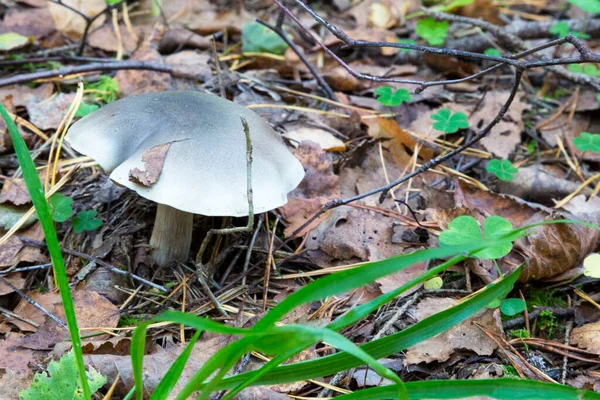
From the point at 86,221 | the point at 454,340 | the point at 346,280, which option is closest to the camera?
the point at 346,280

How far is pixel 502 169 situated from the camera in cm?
260

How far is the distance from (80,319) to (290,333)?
3.38ft

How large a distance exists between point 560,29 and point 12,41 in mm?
3319

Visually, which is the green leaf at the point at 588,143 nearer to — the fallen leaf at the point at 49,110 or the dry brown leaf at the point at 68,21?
the fallen leaf at the point at 49,110

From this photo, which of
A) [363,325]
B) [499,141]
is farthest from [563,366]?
[499,141]

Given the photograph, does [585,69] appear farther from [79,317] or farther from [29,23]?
[29,23]

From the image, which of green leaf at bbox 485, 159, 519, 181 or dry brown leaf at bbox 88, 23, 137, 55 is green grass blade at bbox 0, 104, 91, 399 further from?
dry brown leaf at bbox 88, 23, 137, 55

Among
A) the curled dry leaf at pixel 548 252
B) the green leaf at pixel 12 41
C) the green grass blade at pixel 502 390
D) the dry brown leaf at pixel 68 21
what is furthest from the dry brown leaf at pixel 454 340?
the dry brown leaf at pixel 68 21

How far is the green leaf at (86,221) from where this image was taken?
2.23 meters

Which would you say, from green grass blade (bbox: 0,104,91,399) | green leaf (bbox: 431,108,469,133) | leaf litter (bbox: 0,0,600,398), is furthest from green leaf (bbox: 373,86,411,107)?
green grass blade (bbox: 0,104,91,399)

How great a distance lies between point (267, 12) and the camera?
412 centimetres

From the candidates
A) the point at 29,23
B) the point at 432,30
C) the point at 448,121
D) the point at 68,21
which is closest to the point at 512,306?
the point at 448,121

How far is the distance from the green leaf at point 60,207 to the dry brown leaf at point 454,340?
1.44 meters

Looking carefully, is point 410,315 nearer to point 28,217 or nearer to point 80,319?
point 80,319
